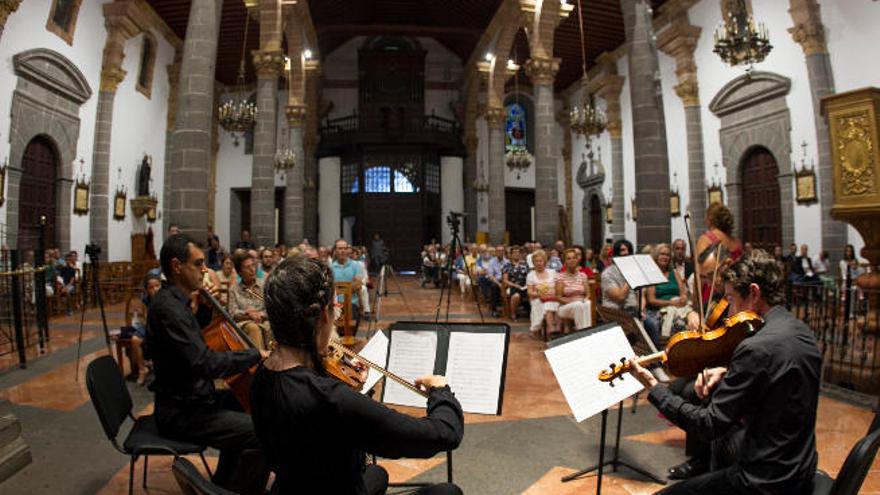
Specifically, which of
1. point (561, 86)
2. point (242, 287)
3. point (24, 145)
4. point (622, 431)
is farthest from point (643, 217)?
point (561, 86)

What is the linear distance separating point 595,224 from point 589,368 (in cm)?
2153

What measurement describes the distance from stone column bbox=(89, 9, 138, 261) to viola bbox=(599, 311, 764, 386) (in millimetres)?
15357

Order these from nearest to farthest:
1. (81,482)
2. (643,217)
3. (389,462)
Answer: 1. (81,482)
2. (389,462)
3. (643,217)

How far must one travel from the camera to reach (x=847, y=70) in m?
10.6

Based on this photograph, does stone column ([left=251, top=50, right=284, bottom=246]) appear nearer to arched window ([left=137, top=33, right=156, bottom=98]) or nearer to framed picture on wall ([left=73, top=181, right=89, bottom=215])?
framed picture on wall ([left=73, top=181, right=89, bottom=215])

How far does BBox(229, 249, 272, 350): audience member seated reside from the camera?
16.2 feet

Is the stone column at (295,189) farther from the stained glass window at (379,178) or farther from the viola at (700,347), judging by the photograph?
the viola at (700,347)

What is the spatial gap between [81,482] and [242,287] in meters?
2.22

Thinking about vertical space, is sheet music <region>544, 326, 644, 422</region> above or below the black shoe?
above

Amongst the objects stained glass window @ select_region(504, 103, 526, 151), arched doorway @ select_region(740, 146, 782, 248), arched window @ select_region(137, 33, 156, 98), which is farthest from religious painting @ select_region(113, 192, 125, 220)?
arched doorway @ select_region(740, 146, 782, 248)

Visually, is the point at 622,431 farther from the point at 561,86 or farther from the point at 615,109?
the point at 561,86

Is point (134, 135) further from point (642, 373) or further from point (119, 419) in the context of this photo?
point (642, 373)

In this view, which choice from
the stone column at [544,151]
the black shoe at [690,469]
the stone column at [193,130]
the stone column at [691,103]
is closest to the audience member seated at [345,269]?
the stone column at [193,130]

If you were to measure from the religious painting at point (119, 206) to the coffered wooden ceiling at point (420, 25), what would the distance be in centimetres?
597
